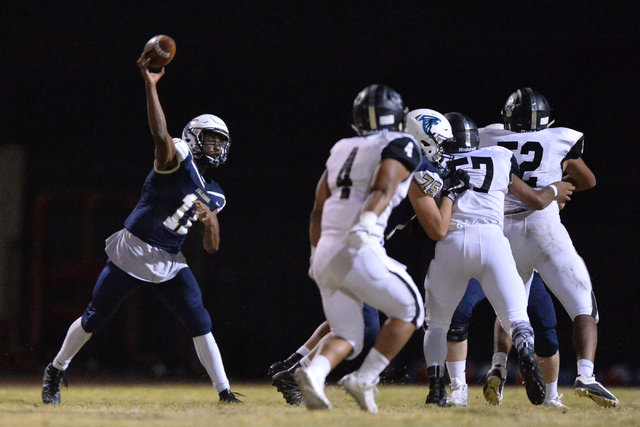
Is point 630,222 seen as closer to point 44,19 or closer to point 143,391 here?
point 143,391

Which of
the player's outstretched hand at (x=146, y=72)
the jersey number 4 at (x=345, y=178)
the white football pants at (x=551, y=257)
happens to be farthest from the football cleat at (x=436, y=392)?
the player's outstretched hand at (x=146, y=72)

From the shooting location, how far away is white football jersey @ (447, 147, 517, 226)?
541 cm

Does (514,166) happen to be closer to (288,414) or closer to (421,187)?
(421,187)

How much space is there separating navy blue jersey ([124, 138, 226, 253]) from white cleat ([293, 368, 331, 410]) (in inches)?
69.3

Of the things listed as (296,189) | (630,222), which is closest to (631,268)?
(630,222)

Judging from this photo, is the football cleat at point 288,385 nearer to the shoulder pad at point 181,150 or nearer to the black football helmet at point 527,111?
the shoulder pad at point 181,150

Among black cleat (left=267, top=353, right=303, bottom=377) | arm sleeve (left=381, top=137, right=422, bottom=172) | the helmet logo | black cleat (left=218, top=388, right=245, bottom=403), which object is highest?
the helmet logo

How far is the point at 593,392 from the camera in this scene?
533 centimetres

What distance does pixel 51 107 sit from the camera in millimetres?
12805

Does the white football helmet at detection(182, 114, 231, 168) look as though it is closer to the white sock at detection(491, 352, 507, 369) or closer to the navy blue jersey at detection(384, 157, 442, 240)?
the navy blue jersey at detection(384, 157, 442, 240)

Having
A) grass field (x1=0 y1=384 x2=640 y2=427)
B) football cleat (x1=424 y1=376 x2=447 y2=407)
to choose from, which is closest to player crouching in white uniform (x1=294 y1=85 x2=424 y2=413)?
grass field (x1=0 y1=384 x2=640 y2=427)

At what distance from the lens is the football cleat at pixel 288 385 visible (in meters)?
5.41

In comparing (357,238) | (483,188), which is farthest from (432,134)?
(357,238)

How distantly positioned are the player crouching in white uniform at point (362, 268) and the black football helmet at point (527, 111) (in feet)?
5.72
